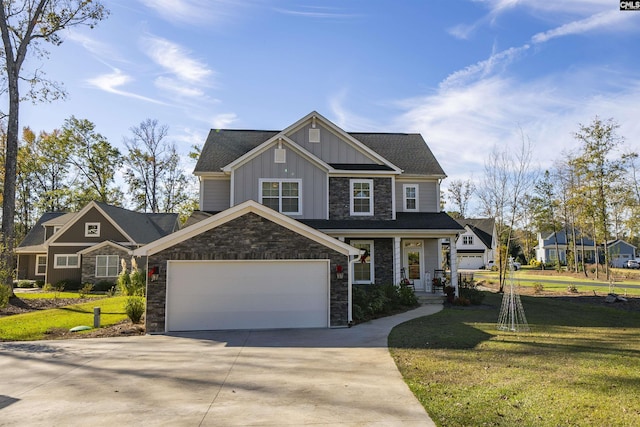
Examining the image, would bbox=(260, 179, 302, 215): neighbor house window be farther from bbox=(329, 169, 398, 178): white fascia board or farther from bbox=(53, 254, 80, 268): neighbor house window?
bbox=(53, 254, 80, 268): neighbor house window

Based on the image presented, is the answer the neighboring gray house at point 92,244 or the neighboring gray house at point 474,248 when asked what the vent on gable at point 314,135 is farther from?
the neighboring gray house at point 474,248

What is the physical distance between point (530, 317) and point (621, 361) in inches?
246

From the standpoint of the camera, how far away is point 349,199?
17.8 metres

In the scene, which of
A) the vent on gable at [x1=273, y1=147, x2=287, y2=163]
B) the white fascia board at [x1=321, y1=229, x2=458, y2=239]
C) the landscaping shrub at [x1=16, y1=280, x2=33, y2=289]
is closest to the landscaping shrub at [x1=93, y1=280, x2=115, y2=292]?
the landscaping shrub at [x1=16, y1=280, x2=33, y2=289]

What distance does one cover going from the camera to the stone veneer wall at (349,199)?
1767 cm

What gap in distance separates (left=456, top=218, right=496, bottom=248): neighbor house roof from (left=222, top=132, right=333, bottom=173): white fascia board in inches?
1481

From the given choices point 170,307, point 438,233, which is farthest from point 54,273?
point 438,233

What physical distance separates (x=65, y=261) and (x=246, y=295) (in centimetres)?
2142

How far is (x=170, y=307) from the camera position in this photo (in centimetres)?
1195

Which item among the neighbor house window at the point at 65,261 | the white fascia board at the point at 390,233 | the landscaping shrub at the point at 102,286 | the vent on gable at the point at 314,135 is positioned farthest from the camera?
the neighbor house window at the point at 65,261

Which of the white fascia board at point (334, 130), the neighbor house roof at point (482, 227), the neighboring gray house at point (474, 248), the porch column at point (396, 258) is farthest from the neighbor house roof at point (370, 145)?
the neighboring gray house at point (474, 248)

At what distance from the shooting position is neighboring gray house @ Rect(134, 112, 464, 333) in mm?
12086

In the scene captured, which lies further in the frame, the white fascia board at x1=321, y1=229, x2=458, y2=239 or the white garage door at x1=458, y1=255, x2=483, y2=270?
the white garage door at x1=458, y1=255, x2=483, y2=270

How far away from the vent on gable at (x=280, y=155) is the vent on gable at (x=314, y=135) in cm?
180
